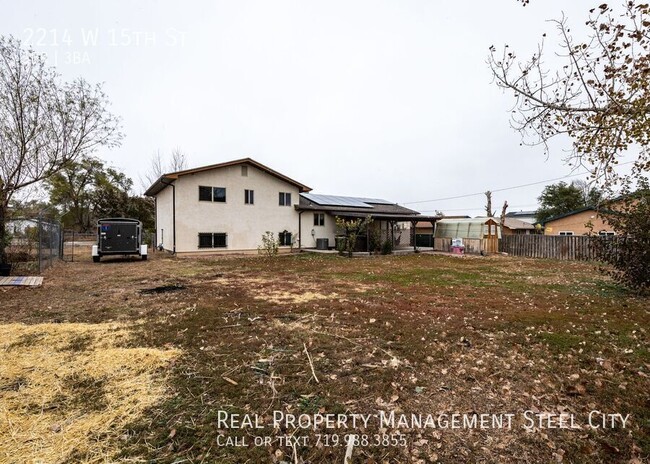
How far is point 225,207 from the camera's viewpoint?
1845 cm

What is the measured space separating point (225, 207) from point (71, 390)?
16005mm

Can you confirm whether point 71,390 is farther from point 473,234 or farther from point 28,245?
point 473,234

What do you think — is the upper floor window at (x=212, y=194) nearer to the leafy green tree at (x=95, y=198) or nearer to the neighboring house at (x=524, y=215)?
the leafy green tree at (x=95, y=198)

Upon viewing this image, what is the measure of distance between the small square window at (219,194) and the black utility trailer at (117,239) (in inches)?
173

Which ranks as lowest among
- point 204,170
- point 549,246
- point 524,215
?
point 549,246

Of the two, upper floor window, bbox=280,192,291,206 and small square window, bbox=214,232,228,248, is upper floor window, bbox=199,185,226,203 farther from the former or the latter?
upper floor window, bbox=280,192,291,206

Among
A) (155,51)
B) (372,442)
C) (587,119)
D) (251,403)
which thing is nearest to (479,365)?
(372,442)

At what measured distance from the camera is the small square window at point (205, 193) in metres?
17.7

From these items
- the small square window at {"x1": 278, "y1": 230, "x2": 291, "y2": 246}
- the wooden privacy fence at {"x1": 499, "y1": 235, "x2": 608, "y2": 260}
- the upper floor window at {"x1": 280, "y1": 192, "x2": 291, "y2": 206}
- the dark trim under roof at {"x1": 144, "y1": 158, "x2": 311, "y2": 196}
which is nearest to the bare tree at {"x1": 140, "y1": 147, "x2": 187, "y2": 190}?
the dark trim under roof at {"x1": 144, "y1": 158, "x2": 311, "y2": 196}

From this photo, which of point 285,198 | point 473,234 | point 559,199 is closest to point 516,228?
point 559,199

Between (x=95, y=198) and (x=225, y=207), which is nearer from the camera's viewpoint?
(x=225, y=207)

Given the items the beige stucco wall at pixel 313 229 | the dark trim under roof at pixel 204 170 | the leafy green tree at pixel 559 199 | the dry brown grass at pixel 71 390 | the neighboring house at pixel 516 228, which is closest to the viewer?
the dry brown grass at pixel 71 390

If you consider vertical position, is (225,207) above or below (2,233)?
above

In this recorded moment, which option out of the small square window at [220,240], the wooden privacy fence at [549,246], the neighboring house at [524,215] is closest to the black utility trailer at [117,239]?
the small square window at [220,240]
